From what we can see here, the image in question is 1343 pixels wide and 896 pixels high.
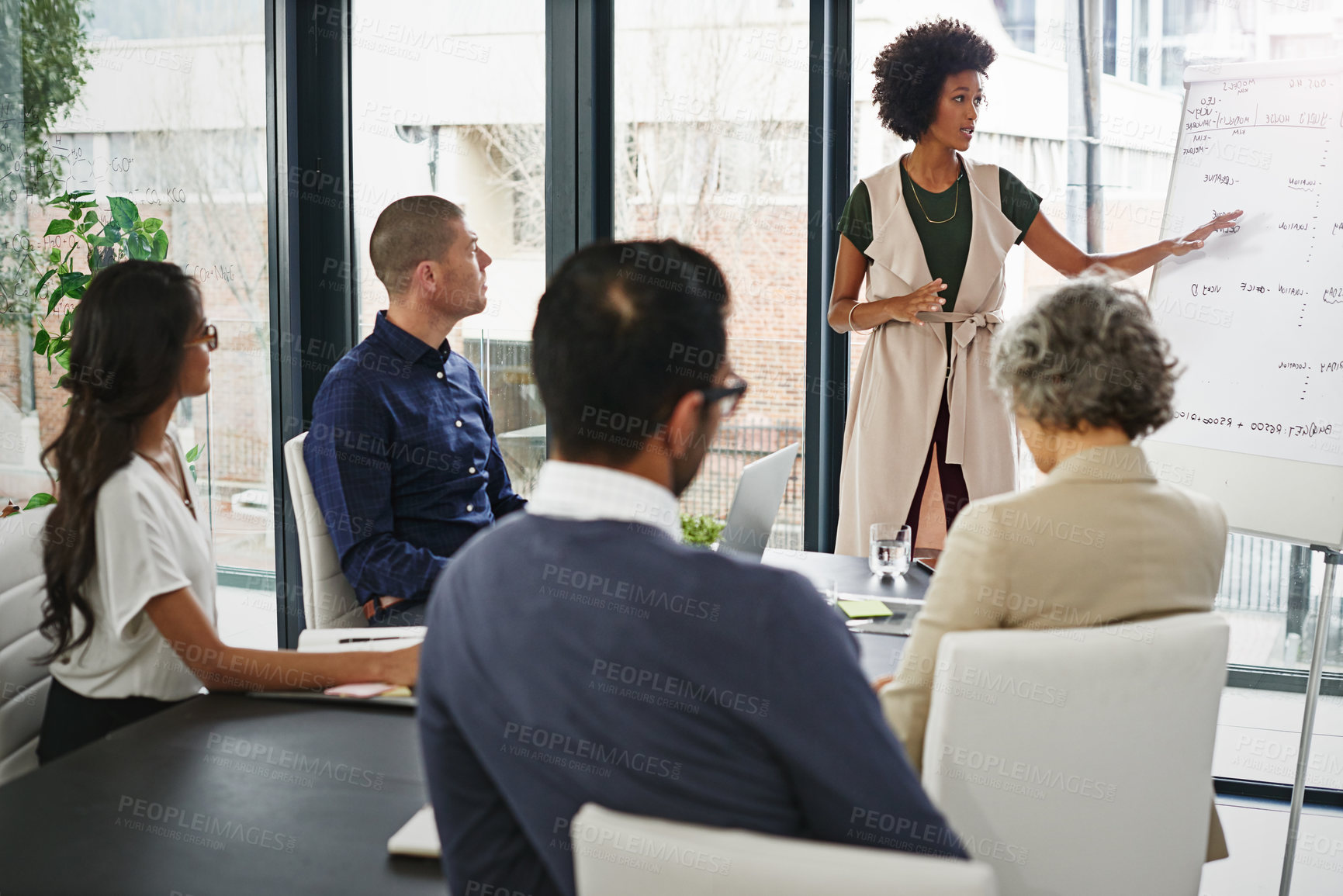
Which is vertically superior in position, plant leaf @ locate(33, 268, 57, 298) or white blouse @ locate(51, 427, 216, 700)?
plant leaf @ locate(33, 268, 57, 298)

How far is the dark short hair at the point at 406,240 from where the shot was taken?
2482 mm

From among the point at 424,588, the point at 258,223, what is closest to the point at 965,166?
the point at 424,588

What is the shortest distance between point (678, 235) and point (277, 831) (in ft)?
9.21

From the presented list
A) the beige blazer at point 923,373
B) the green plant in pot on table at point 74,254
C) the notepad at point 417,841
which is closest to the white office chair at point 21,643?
the notepad at point 417,841

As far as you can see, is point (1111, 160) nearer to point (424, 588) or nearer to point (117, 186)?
point (424, 588)

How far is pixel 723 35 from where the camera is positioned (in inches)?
140

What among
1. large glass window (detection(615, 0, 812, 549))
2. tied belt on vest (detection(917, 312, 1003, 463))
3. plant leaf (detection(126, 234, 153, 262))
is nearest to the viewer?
tied belt on vest (detection(917, 312, 1003, 463))

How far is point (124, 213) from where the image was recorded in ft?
10.2

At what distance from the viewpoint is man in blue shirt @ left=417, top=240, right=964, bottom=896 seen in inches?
32.9

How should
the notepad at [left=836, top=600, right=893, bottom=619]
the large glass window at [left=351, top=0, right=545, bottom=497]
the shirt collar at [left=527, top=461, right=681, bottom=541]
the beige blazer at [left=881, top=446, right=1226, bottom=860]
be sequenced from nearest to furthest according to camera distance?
the shirt collar at [left=527, top=461, right=681, bottom=541] → the beige blazer at [left=881, top=446, right=1226, bottom=860] → the notepad at [left=836, top=600, right=893, bottom=619] → the large glass window at [left=351, top=0, right=545, bottom=497]

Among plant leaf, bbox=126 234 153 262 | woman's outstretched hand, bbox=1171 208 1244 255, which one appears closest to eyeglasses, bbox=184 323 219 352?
plant leaf, bbox=126 234 153 262

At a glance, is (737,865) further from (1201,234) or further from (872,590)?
(1201,234)

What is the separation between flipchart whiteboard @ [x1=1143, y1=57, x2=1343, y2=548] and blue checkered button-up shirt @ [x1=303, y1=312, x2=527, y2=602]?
63.5 inches

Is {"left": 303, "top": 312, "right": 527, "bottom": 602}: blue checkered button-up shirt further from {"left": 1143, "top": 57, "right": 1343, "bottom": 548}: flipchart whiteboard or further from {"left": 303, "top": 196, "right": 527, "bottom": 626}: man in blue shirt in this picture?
{"left": 1143, "top": 57, "right": 1343, "bottom": 548}: flipchart whiteboard
